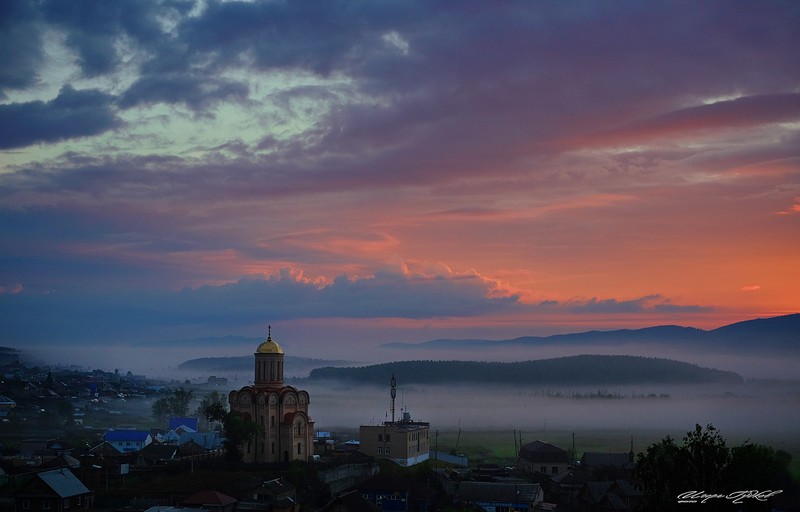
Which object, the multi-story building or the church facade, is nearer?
the church facade

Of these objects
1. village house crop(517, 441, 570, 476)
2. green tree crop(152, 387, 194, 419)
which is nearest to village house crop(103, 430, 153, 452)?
village house crop(517, 441, 570, 476)

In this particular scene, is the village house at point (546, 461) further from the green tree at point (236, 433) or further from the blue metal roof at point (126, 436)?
the blue metal roof at point (126, 436)

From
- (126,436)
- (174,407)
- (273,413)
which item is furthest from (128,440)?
(174,407)

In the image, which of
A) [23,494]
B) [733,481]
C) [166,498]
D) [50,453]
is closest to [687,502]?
[733,481]

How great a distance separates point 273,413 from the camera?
6244cm

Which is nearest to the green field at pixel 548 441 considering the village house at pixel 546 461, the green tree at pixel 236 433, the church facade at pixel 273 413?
the village house at pixel 546 461

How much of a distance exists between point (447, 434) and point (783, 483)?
55191 millimetres

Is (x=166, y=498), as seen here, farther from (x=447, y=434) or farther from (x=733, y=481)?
(x=447, y=434)

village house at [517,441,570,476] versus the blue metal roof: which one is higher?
the blue metal roof

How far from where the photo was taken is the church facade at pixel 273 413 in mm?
61875

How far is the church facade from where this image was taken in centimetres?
6188

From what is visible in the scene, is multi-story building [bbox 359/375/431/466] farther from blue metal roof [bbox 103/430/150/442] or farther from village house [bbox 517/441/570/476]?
blue metal roof [bbox 103/430/150/442]

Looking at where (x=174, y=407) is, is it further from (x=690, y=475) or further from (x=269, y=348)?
(x=690, y=475)

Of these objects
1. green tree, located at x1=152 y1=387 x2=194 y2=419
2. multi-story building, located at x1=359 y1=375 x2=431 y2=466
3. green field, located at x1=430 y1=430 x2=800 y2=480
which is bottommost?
green field, located at x1=430 y1=430 x2=800 y2=480
